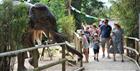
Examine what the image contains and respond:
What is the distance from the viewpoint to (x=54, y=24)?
36.8 feet

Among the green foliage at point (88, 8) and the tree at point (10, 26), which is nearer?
the tree at point (10, 26)

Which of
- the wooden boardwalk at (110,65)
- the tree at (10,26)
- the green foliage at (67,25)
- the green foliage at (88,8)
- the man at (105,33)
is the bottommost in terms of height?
the green foliage at (88,8)

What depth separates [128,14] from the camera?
62.1 ft

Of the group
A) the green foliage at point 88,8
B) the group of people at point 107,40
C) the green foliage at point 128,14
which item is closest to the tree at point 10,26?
the group of people at point 107,40

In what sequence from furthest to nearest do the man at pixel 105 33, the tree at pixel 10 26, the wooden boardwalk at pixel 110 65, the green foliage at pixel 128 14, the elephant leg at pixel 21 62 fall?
the green foliage at pixel 128 14 < the man at pixel 105 33 < the wooden boardwalk at pixel 110 65 < the tree at pixel 10 26 < the elephant leg at pixel 21 62

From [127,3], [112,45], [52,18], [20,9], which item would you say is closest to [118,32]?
[112,45]

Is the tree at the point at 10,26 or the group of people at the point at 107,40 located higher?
the tree at the point at 10,26

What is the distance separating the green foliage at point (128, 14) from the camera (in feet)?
61.4

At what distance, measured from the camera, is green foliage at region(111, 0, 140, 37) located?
1870cm

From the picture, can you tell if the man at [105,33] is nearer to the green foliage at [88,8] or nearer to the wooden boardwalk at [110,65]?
the wooden boardwalk at [110,65]

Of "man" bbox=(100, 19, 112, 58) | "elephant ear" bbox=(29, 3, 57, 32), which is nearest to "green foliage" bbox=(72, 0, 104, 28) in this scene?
"man" bbox=(100, 19, 112, 58)

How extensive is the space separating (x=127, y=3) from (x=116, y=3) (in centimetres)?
83

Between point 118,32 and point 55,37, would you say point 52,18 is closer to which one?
point 55,37

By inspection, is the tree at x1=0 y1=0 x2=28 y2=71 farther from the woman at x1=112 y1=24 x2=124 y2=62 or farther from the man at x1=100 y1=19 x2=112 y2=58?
the man at x1=100 y1=19 x2=112 y2=58
